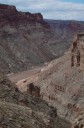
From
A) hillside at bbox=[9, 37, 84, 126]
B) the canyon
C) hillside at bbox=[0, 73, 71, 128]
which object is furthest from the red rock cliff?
hillside at bbox=[0, 73, 71, 128]

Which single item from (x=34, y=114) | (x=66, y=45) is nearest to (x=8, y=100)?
(x=34, y=114)

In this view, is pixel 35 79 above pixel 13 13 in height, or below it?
below

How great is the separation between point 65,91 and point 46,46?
270ft

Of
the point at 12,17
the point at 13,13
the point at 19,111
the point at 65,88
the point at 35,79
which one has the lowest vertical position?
the point at 35,79

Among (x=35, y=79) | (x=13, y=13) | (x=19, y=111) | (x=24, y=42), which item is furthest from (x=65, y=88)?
(x=13, y=13)

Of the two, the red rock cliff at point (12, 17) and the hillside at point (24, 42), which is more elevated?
the red rock cliff at point (12, 17)

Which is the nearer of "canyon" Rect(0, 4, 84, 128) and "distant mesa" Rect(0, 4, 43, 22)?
"canyon" Rect(0, 4, 84, 128)

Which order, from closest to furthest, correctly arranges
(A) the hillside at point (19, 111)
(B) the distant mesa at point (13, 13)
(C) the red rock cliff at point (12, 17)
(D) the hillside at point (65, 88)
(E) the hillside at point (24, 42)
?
(A) the hillside at point (19, 111) → (D) the hillside at point (65, 88) → (E) the hillside at point (24, 42) → (C) the red rock cliff at point (12, 17) → (B) the distant mesa at point (13, 13)

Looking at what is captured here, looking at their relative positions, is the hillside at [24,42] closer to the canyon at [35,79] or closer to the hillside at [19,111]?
the canyon at [35,79]

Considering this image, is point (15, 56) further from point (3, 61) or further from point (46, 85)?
point (46, 85)

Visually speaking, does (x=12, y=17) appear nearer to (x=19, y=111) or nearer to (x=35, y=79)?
(x=35, y=79)

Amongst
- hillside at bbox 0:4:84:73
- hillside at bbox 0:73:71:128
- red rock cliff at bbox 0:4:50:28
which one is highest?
hillside at bbox 0:73:71:128

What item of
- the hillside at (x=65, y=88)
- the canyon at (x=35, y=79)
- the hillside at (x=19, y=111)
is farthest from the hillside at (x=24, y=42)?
the hillside at (x=19, y=111)

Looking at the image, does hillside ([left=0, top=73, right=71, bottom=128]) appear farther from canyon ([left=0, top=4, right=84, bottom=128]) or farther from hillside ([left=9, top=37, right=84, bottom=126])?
hillside ([left=9, top=37, right=84, bottom=126])
